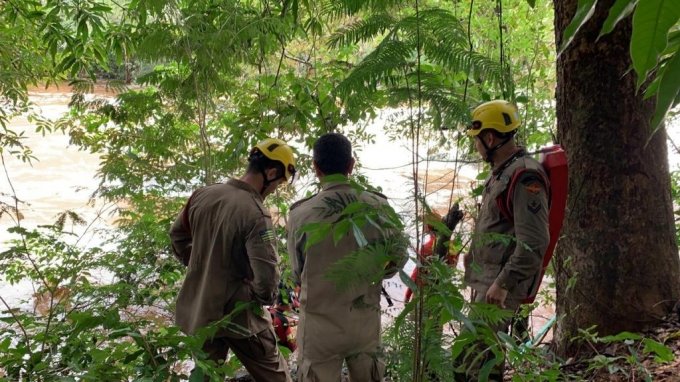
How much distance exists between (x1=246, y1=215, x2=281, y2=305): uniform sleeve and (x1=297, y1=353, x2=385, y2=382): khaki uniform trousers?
1.36 ft

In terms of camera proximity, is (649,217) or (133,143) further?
(133,143)

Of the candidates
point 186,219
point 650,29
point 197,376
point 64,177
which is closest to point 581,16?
point 650,29

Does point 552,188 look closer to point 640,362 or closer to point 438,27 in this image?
point 640,362

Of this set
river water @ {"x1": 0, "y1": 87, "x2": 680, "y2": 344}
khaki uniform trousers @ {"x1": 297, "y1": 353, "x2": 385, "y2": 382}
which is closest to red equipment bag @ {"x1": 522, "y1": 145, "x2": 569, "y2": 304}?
khaki uniform trousers @ {"x1": 297, "y1": 353, "x2": 385, "y2": 382}

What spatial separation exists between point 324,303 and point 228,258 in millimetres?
589

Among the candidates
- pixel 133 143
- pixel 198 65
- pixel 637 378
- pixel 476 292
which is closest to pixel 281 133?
pixel 198 65

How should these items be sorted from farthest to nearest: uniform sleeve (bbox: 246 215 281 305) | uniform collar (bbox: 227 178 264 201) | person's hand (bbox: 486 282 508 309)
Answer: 1. uniform collar (bbox: 227 178 264 201)
2. uniform sleeve (bbox: 246 215 281 305)
3. person's hand (bbox: 486 282 508 309)

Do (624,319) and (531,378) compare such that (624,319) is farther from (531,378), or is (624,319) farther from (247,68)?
(247,68)

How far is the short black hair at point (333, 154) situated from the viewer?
262 centimetres

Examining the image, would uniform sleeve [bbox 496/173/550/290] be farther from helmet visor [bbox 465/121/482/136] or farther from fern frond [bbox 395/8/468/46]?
fern frond [bbox 395/8/468/46]

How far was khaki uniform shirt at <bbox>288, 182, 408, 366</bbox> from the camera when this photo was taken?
103 inches

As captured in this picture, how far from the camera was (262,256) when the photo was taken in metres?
2.84

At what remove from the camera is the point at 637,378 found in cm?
286

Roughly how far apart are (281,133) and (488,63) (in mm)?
2434
